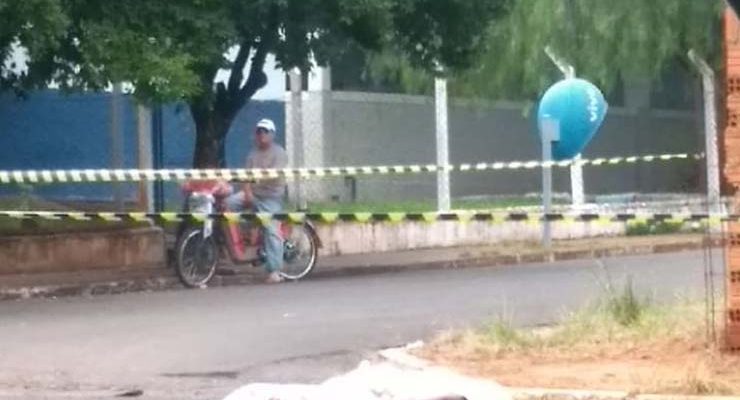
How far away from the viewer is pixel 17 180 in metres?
17.7

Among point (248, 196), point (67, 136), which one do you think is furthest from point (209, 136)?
point (67, 136)

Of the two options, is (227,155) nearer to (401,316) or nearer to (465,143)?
(465,143)

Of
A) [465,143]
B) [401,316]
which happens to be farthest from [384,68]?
[401,316]

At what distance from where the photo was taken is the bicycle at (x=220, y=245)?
18.2 m

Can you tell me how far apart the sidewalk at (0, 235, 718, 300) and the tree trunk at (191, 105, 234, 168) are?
1.58m

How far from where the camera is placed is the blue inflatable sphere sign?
22.0 meters

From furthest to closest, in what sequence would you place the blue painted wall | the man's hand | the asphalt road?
the blue painted wall < the man's hand < the asphalt road

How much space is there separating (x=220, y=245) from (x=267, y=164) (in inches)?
37.6

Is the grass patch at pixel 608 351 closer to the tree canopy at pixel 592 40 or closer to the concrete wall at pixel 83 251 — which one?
the concrete wall at pixel 83 251

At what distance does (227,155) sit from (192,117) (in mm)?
2658

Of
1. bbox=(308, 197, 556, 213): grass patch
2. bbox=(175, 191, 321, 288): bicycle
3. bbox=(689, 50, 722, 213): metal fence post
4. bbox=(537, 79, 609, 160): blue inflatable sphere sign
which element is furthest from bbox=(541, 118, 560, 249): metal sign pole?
bbox=(175, 191, 321, 288): bicycle

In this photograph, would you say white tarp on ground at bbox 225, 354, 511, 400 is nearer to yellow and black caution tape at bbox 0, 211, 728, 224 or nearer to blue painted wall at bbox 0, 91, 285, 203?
yellow and black caution tape at bbox 0, 211, 728, 224

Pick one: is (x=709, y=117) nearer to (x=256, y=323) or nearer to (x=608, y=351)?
(x=256, y=323)

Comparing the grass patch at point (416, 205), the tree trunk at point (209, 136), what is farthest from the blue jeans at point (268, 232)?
the grass patch at point (416, 205)
